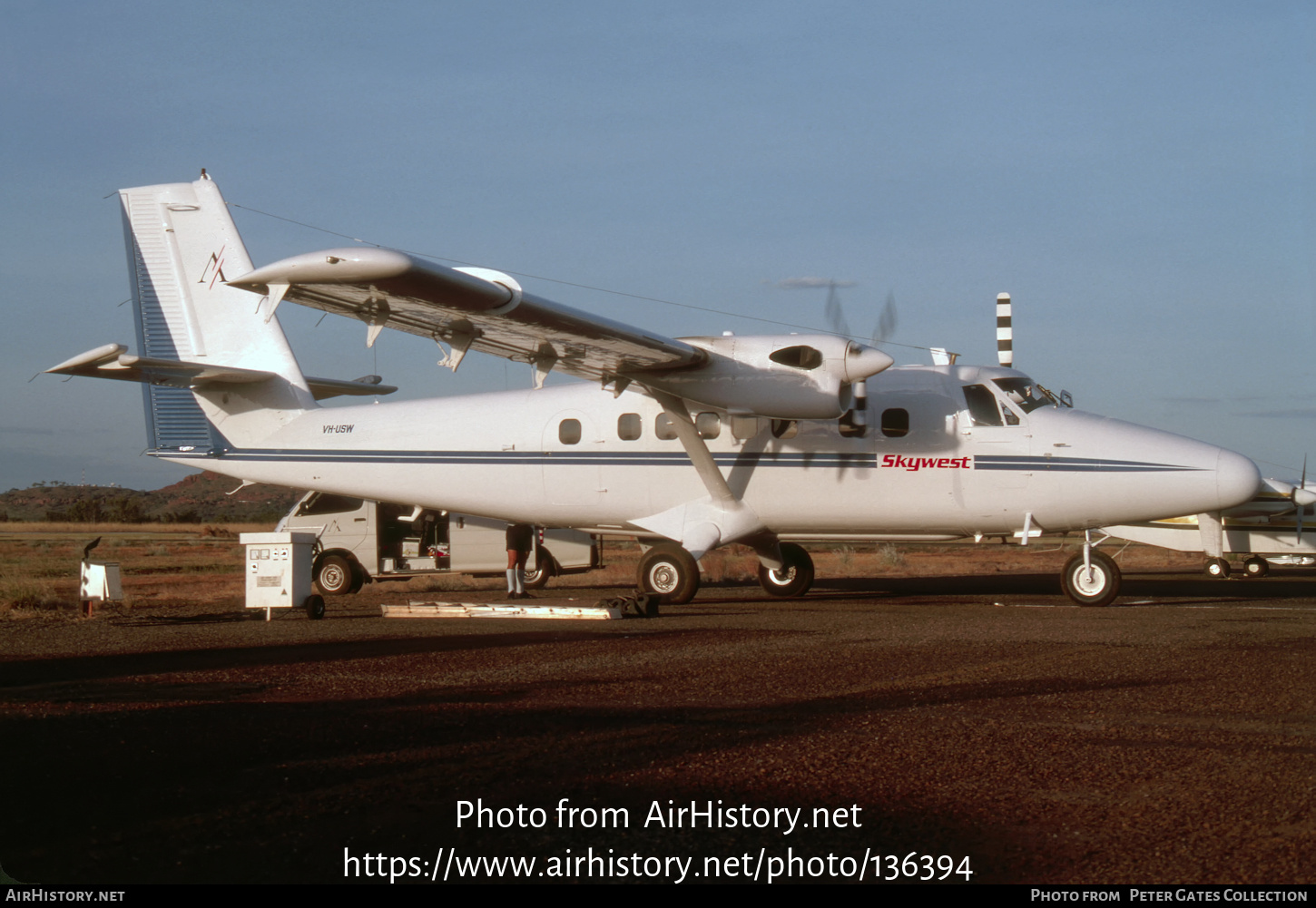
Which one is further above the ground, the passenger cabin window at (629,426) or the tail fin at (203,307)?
the tail fin at (203,307)

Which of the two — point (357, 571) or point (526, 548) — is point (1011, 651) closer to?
point (526, 548)

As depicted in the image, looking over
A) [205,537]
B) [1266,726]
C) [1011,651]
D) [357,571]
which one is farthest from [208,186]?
[205,537]

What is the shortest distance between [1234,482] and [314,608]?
11891mm

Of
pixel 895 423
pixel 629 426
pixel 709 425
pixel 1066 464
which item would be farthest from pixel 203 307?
pixel 1066 464

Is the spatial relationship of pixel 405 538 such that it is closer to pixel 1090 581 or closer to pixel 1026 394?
pixel 1026 394

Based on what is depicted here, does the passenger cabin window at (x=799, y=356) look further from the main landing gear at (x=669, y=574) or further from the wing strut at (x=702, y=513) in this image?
the main landing gear at (x=669, y=574)

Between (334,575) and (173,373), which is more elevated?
(173,373)

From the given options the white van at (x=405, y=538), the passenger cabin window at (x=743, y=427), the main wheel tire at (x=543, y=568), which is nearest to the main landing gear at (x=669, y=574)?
the passenger cabin window at (x=743, y=427)

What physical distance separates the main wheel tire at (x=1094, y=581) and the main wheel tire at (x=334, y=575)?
12193 mm

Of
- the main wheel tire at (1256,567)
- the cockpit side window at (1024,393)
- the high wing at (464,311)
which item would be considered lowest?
the main wheel tire at (1256,567)

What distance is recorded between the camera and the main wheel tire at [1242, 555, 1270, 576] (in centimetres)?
2731

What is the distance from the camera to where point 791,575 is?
715 inches

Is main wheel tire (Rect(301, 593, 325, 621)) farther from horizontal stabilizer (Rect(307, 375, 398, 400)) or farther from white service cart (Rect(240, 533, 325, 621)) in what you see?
horizontal stabilizer (Rect(307, 375, 398, 400))

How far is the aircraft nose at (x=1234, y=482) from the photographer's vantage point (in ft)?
46.7
